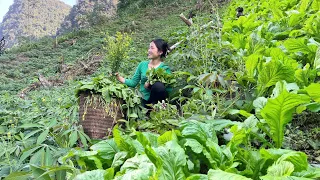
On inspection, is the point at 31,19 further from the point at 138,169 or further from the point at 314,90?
the point at 138,169

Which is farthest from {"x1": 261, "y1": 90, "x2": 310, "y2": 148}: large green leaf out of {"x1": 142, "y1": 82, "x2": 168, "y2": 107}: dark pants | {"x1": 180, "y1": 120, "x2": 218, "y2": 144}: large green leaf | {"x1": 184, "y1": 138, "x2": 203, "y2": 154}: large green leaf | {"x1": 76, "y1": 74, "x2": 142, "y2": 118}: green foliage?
{"x1": 142, "y1": 82, "x2": 168, "y2": 107}: dark pants

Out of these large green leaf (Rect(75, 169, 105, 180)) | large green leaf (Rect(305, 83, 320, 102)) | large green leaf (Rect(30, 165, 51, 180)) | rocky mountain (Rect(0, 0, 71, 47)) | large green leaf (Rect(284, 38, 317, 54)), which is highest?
rocky mountain (Rect(0, 0, 71, 47))

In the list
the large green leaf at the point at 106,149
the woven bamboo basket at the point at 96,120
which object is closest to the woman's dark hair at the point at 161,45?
the woven bamboo basket at the point at 96,120

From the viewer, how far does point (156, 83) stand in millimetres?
3141

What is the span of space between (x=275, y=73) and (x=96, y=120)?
130cm

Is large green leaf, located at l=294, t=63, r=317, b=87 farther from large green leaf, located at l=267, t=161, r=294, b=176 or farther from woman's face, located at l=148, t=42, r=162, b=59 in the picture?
woman's face, located at l=148, t=42, r=162, b=59

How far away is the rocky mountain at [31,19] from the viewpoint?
42294 millimetres

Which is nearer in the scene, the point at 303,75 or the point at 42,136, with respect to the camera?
the point at 303,75

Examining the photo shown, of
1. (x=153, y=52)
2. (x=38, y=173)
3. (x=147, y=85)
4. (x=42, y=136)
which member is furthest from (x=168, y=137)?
(x=153, y=52)

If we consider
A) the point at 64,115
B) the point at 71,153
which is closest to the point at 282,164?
the point at 71,153

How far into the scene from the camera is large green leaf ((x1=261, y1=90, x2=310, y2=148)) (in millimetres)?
1513

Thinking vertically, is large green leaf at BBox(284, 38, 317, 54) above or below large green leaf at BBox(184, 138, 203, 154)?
above

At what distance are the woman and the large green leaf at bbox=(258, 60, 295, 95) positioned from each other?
118 cm

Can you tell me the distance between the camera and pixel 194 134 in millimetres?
1459
